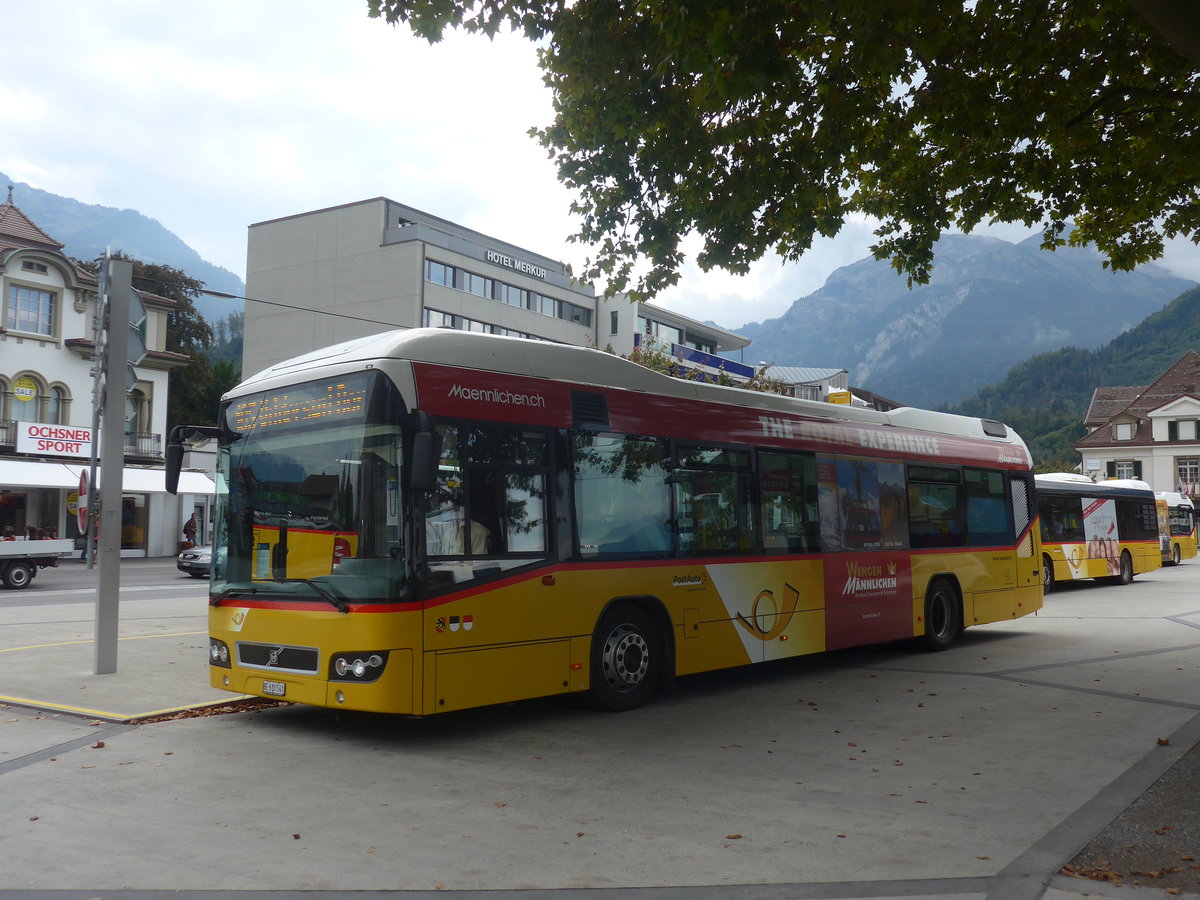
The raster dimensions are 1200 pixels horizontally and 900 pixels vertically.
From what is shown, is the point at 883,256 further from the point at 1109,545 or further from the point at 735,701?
the point at 1109,545

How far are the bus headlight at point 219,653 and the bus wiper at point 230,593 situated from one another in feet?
1.05

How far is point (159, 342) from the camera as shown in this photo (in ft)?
146

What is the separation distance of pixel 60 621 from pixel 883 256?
46.3ft

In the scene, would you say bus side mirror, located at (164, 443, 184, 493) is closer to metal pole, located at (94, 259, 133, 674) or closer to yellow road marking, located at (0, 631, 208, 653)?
metal pole, located at (94, 259, 133, 674)

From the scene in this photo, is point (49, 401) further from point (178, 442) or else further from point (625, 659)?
point (625, 659)

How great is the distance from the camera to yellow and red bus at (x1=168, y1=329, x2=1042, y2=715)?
7699 mm

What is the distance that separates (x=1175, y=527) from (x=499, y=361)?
45564mm

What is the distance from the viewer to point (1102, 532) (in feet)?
100

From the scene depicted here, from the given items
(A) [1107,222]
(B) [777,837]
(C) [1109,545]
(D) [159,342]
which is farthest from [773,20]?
(D) [159,342]

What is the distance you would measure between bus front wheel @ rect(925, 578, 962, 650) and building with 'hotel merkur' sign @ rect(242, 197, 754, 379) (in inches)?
1721

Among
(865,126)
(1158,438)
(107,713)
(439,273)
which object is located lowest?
(107,713)

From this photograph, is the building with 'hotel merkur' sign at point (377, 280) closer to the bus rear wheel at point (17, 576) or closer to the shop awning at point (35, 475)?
the shop awning at point (35, 475)

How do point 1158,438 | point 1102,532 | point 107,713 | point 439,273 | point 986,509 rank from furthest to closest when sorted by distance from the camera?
1. point 1158,438
2. point 439,273
3. point 1102,532
4. point 986,509
5. point 107,713

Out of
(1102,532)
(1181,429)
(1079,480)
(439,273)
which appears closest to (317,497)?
(1079,480)
